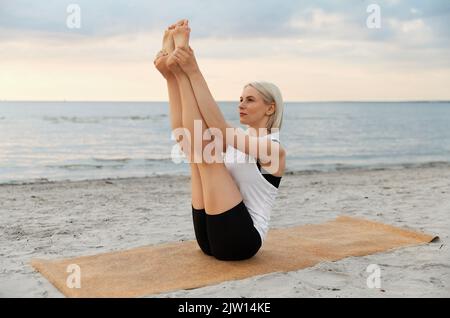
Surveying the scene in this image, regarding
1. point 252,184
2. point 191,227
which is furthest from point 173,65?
point 191,227

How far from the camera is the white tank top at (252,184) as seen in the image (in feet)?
11.1

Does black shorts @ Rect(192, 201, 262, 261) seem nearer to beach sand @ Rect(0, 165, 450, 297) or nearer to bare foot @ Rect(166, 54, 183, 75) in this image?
beach sand @ Rect(0, 165, 450, 297)

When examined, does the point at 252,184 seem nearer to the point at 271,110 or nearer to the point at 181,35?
the point at 271,110

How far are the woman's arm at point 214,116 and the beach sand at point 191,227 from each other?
2.75ft

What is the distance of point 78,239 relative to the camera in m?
4.59

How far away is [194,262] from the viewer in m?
3.64

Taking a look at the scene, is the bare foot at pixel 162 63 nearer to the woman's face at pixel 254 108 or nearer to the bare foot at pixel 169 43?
the bare foot at pixel 169 43

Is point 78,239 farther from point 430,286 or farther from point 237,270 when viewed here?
point 430,286

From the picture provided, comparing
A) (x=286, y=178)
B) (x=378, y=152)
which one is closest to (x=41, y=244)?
(x=286, y=178)

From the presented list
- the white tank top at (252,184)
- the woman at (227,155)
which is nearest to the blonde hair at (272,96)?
the woman at (227,155)

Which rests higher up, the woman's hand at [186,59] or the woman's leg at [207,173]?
the woman's hand at [186,59]
